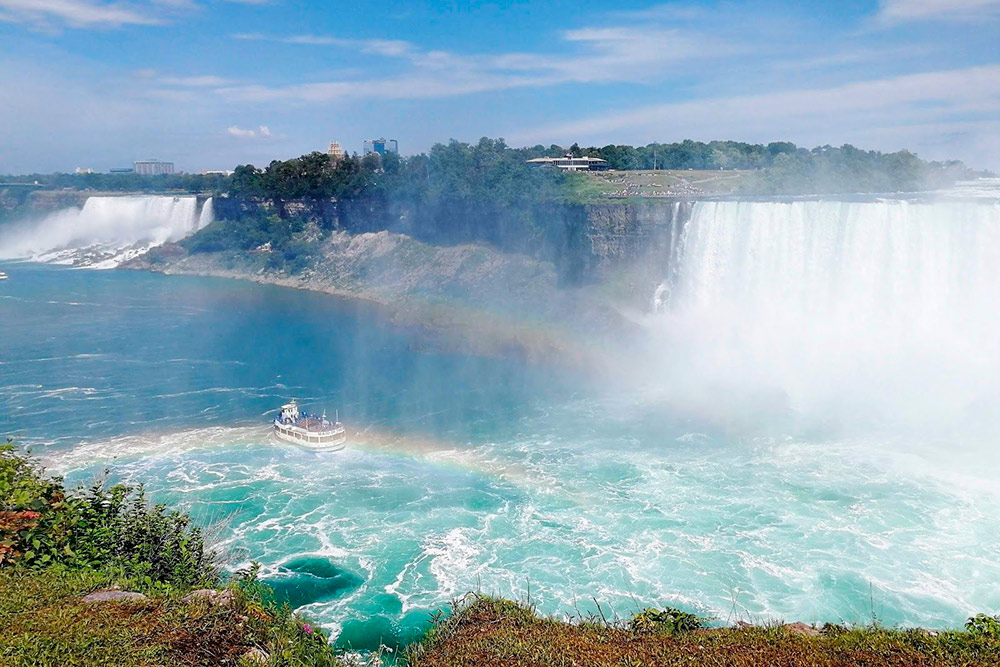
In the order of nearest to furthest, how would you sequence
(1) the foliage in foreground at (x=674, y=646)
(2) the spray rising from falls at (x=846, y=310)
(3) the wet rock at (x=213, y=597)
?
→ (1) the foliage in foreground at (x=674, y=646)
(3) the wet rock at (x=213, y=597)
(2) the spray rising from falls at (x=846, y=310)

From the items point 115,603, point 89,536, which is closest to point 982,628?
point 115,603

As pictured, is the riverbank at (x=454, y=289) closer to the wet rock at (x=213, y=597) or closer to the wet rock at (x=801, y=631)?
the wet rock at (x=801, y=631)

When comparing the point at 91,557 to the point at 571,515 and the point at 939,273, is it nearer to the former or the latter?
the point at 571,515

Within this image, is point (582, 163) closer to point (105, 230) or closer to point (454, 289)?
point (454, 289)

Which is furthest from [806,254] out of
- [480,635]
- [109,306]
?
[109,306]

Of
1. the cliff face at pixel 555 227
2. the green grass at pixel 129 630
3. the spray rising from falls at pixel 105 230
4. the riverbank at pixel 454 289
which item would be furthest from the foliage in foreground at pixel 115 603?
the spray rising from falls at pixel 105 230

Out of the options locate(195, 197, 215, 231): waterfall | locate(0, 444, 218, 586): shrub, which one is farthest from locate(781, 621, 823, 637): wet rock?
locate(195, 197, 215, 231): waterfall

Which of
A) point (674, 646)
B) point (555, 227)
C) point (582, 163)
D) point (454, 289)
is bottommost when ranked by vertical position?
point (454, 289)
